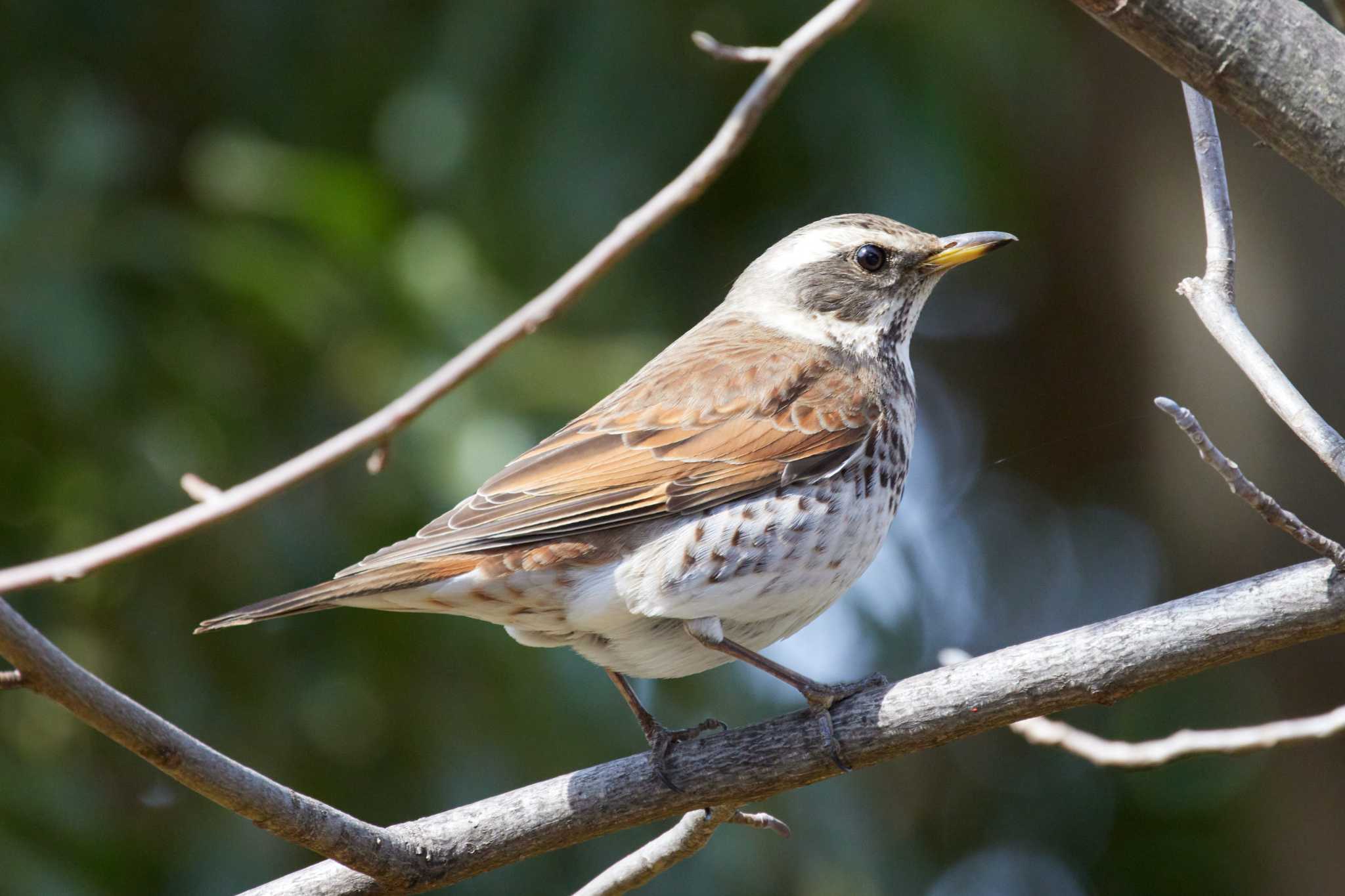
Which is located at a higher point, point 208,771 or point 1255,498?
point 1255,498

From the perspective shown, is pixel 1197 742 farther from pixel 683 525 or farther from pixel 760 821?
pixel 683 525

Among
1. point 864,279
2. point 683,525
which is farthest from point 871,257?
point 683,525

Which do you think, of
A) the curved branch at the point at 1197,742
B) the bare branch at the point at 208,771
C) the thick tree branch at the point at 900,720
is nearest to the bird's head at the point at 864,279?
the curved branch at the point at 1197,742

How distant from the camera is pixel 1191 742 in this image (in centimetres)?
290

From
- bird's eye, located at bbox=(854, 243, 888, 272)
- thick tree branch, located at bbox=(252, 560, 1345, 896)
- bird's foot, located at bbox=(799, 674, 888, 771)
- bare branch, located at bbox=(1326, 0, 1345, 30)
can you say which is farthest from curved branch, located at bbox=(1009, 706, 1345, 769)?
bird's eye, located at bbox=(854, 243, 888, 272)

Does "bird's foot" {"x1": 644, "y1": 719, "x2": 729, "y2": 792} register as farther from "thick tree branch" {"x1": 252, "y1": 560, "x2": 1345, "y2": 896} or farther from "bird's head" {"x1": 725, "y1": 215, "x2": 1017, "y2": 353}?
"bird's head" {"x1": 725, "y1": 215, "x2": 1017, "y2": 353}

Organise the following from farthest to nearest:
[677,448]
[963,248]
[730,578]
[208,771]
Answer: [963,248] < [677,448] < [730,578] < [208,771]

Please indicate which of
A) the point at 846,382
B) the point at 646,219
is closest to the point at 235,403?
the point at 846,382

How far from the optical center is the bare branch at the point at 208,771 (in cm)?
193

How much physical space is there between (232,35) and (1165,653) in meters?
4.28

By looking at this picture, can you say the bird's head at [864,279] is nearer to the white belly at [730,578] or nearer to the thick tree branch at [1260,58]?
the white belly at [730,578]

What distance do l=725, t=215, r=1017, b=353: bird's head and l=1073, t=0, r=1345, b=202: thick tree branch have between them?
2.07 metres

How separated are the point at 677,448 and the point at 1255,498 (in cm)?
174

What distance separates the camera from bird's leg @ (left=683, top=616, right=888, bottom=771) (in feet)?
9.28
